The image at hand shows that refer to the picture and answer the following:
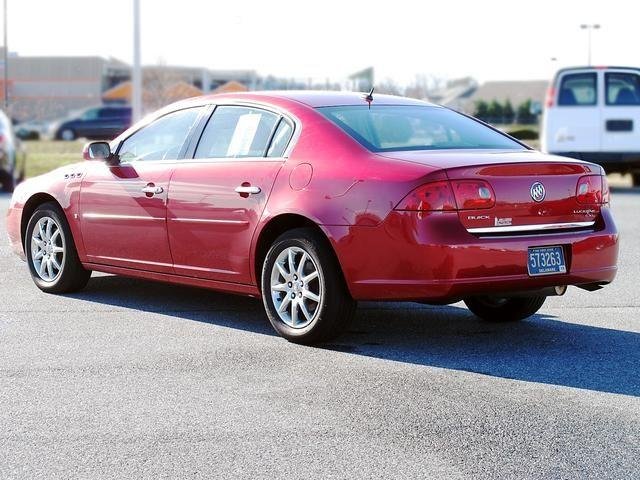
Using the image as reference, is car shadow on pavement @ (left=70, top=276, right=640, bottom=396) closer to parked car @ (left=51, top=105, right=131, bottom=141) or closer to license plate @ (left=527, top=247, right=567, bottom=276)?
license plate @ (left=527, top=247, right=567, bottom=276)

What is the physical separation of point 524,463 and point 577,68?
678 inches

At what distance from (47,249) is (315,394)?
392 centimetres

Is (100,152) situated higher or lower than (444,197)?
higher

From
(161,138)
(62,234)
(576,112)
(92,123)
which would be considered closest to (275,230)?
(161,138)

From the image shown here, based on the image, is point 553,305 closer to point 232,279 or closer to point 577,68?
point 232,279

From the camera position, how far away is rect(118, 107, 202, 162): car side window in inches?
319

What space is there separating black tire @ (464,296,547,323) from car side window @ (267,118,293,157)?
158cm

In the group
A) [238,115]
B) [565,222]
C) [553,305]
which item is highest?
[238,115]

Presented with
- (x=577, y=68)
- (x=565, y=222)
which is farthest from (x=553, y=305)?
(x=577, y=68)

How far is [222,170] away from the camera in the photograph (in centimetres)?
749

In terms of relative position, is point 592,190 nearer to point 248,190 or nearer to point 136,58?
point 248,190

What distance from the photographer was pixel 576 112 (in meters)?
21.0

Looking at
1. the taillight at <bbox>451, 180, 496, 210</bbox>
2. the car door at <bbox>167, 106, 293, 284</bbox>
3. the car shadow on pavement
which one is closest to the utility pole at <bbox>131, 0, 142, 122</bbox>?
the car shadow on pavement

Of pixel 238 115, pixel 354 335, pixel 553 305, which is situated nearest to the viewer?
pixel 354 335
